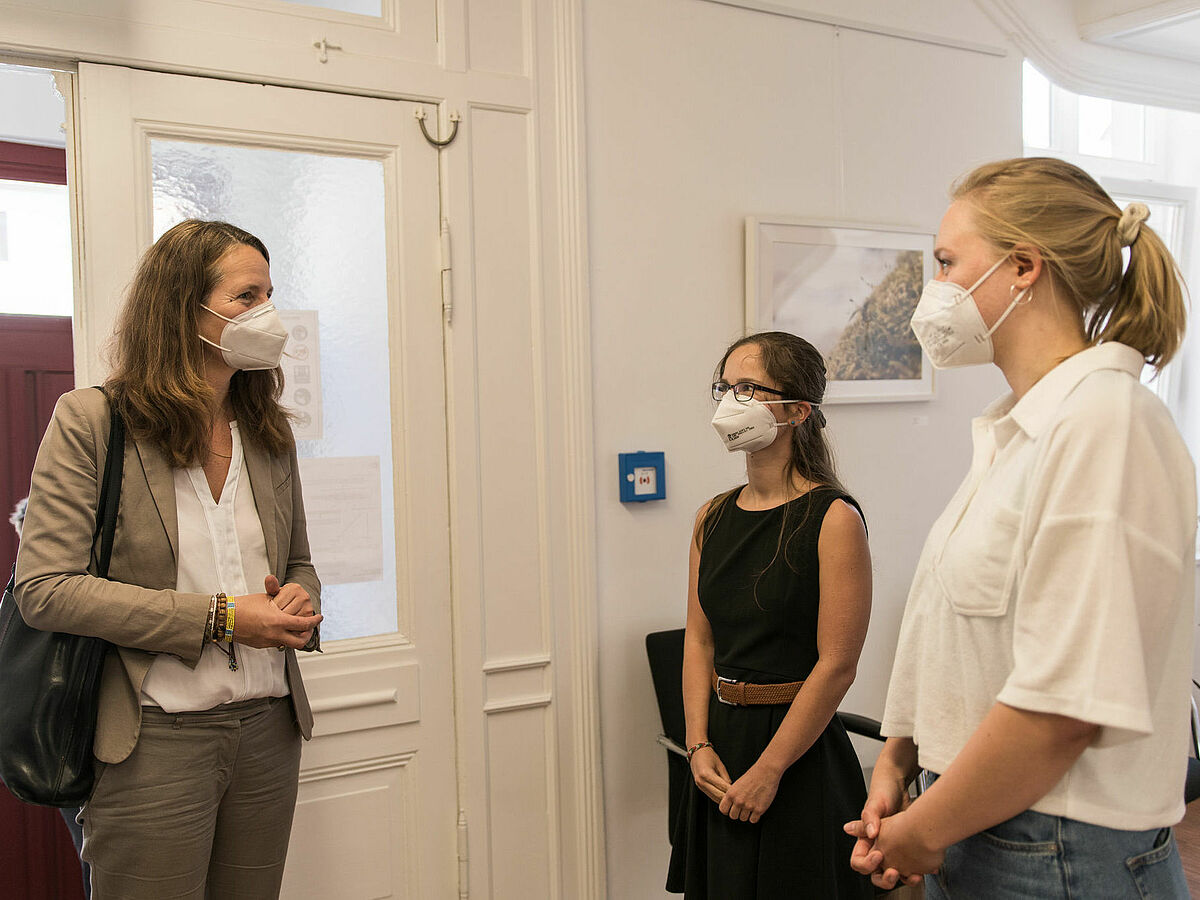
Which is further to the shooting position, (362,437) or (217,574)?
(362,437)

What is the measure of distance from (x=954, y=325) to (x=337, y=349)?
1.60 m

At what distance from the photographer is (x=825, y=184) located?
2992mm

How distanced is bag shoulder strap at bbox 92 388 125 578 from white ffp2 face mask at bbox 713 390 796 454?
3.64 ft

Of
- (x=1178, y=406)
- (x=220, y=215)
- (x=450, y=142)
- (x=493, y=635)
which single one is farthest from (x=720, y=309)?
(x=1178, y=406)

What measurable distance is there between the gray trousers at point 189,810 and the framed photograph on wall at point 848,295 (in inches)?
71.9

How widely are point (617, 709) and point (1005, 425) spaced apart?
1754 millimetres

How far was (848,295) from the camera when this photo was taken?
300 cm

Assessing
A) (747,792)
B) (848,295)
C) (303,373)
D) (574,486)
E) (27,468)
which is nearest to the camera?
(747,792)

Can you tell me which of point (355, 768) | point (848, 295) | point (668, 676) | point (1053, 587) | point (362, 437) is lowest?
point (355, 768)

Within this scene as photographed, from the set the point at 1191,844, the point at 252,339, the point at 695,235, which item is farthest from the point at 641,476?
the point at 1191,844

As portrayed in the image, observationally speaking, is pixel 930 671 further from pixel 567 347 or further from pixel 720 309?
pixel 720 309

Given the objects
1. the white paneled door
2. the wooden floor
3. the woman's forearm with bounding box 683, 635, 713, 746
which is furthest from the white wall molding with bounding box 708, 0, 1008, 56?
the wooden floor

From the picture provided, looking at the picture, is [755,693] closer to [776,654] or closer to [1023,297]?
[776,654]

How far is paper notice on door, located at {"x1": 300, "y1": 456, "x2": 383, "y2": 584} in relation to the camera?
7.70ft
